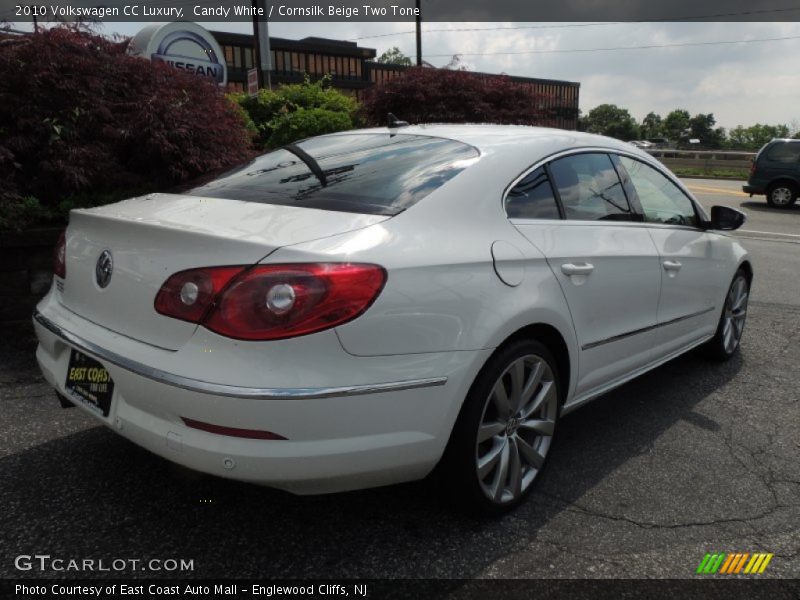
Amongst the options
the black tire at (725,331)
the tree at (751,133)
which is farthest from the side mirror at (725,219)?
the tree at (751,133)

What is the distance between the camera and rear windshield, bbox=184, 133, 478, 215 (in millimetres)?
2525

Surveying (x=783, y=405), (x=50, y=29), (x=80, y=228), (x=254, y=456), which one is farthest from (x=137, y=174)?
(x=783, y=405)

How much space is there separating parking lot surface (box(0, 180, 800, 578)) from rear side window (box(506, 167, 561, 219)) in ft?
3.73

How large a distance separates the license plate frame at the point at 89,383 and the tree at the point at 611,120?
12691 centimetres

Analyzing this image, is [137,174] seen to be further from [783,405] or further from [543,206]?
[783,405]

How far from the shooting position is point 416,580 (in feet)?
7.39

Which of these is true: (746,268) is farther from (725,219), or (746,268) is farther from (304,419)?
(304,419)

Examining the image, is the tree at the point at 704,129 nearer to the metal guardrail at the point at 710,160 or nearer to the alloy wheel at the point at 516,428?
the metal guardrail at the point at 710,160

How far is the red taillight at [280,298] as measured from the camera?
2000 millimetres

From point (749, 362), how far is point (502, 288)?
124 inches

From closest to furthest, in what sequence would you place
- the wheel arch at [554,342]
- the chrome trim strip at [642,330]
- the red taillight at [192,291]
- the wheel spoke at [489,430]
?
the red taillight at [192,291]
the wheel spoke at [489,430]
the wheel arch at [554,342]
the chrome trim strip at [642,330]

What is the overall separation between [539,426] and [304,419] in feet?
3.83

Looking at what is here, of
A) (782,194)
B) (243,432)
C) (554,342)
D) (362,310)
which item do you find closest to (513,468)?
(554,342)

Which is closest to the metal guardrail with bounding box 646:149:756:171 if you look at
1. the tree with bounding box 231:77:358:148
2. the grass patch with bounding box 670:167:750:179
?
the grass patch with bounding box 670:167:750:179
